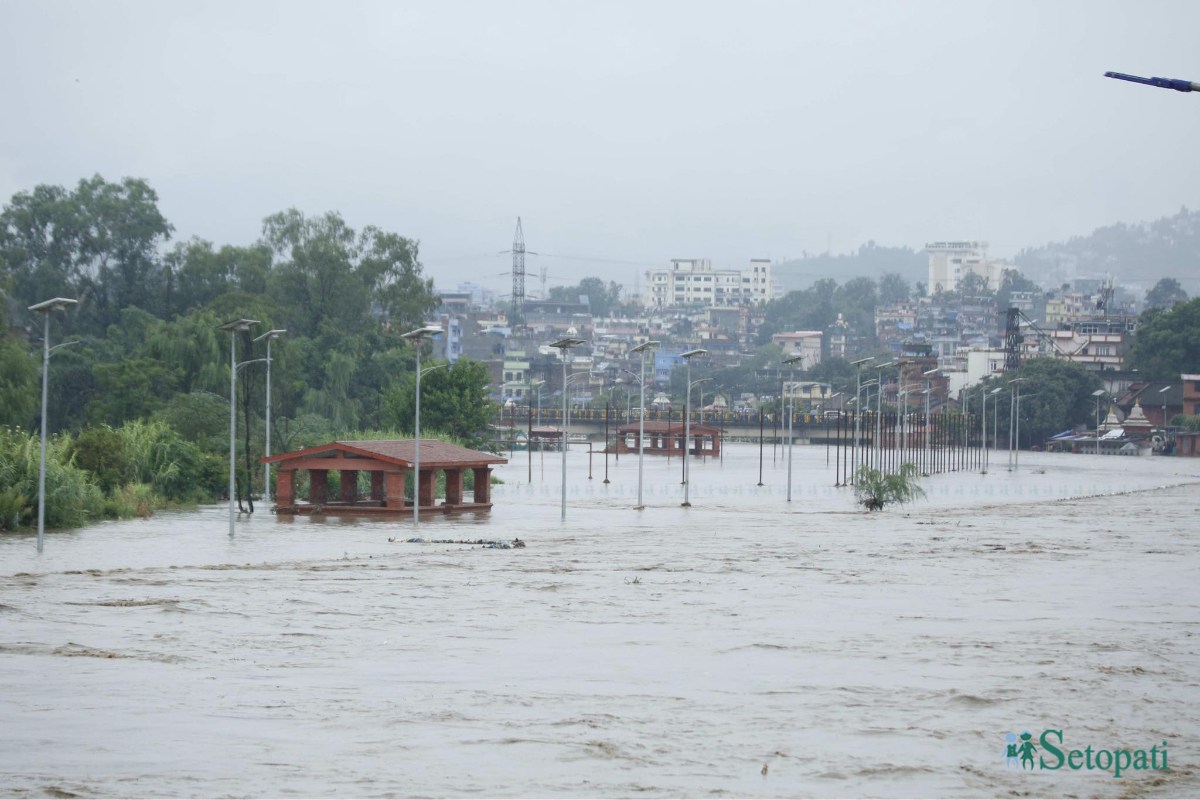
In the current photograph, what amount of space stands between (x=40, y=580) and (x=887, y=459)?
7807cm

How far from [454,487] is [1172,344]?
11555 centimetres

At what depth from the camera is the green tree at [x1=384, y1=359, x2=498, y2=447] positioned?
82.2 meters

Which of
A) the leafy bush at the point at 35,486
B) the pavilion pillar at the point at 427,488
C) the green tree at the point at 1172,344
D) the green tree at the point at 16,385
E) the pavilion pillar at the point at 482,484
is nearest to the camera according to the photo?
the leafy bush at the point at 35,486

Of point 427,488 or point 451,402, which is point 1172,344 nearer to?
point 451,402

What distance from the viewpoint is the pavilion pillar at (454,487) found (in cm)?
5194

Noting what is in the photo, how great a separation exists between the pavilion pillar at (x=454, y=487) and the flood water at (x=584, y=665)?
12359 mm

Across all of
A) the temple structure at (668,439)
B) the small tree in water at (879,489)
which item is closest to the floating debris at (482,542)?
Answer: the small tree in water at (879,489)

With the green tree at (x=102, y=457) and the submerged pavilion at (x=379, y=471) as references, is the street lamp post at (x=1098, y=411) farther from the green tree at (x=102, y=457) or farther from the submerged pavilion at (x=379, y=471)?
the green tree at (x=102, y=457)

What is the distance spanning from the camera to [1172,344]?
151m

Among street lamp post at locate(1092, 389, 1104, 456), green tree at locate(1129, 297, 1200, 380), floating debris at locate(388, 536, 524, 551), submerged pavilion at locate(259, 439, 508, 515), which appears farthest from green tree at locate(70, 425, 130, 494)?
green tree at locate(1129, 297, 1200, 380)

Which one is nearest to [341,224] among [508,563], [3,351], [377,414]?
[377,414]

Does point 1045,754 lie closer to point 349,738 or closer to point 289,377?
point 349,738

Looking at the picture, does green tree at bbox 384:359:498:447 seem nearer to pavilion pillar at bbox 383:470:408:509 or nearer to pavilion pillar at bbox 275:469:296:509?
pavilion pillar at bbox 275:469:296:509

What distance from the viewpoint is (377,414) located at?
302ft
